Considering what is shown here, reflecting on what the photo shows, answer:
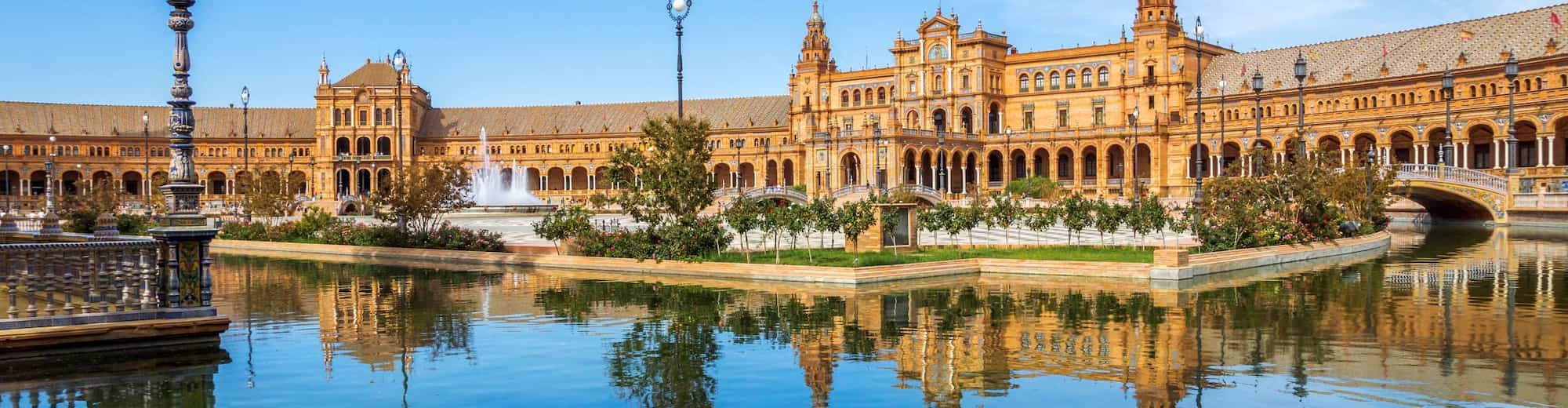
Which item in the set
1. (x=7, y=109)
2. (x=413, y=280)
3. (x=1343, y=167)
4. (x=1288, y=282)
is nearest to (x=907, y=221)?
(x=1288, y=282)

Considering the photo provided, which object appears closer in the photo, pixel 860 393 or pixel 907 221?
pixel 860 393

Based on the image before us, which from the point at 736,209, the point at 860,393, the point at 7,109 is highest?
the point at 7,109

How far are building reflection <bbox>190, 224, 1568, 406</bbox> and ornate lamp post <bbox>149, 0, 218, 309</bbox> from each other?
1929 millimetres

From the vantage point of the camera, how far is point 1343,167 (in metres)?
42.8

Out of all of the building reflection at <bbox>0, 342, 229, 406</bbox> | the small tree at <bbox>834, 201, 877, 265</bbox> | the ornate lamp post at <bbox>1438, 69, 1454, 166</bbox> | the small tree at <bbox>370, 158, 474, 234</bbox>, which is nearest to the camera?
the building reflection at <bbox>0, 342, 229, 406</bbox>

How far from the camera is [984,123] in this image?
86562 millimetres

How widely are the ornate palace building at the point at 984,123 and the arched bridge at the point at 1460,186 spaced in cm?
15

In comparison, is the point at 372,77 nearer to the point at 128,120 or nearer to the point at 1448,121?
the point at 128,120

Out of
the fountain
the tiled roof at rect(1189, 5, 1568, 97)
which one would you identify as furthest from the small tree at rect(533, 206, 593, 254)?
the tiled roof at rect(1189, 5, 1568, 97)

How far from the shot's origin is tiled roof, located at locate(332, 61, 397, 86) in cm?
11219

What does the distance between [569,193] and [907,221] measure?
265 feet

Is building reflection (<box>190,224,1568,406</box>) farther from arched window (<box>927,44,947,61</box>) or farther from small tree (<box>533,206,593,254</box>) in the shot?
arched window (<box>927,44,947,61</box>)

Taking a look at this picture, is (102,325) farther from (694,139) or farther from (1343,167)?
(1343,167)

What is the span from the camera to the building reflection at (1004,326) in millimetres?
13758
